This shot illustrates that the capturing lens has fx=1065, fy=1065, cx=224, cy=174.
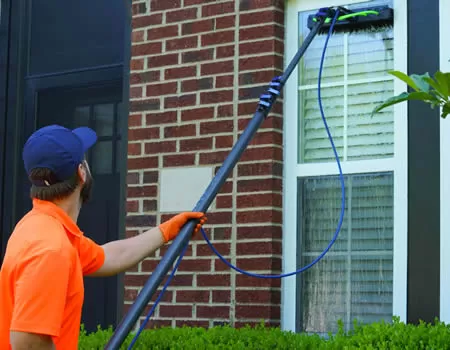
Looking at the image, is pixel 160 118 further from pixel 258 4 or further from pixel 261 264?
pixel 261 264

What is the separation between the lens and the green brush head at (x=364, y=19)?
17.8 feet

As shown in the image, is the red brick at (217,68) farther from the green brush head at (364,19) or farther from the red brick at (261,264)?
the red brick at (261,264)

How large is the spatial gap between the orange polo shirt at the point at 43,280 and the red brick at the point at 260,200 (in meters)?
2.24

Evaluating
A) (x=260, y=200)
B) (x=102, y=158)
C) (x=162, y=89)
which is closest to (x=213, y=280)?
(x=260, y=200)

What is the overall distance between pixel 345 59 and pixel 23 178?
2648 millimetres

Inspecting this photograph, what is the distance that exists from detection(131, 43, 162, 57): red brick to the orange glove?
7.51 feet

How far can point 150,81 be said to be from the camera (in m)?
6.22

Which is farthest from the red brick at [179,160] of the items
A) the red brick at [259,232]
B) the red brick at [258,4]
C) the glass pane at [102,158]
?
the glass pane at [102,158]

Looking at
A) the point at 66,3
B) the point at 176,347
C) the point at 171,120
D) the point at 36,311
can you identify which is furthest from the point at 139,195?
the point at 36,311

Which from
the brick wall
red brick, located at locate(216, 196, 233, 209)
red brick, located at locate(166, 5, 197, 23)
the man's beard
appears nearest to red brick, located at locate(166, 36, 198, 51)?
the brick wall

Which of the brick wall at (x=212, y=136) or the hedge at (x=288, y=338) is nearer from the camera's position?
the hedge at (x=288, y=338)

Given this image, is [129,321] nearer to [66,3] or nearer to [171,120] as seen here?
[171,120]

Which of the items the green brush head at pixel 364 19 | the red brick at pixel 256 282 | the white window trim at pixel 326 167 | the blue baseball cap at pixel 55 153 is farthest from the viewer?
the red brick at pixel 256 282

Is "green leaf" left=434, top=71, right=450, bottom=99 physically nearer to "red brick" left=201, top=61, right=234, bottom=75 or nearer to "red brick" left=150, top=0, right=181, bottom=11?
"red brick" left=201, top=61, right=234, bottom=75
